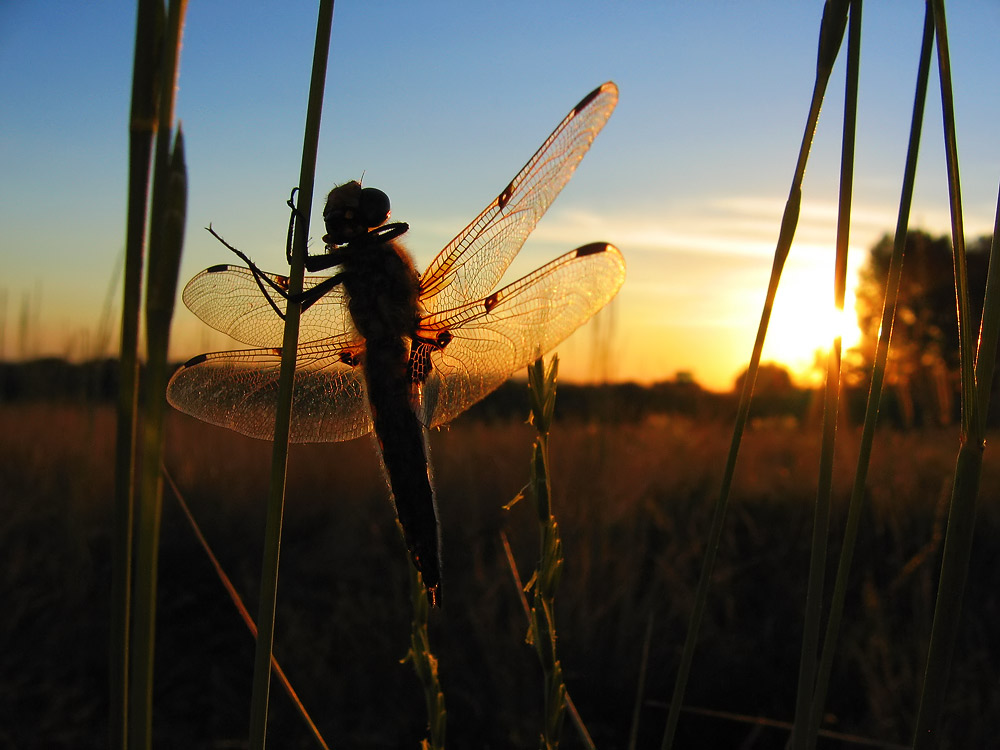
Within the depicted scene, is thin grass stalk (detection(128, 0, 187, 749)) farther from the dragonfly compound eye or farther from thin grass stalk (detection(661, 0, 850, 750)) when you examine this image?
the dragonfly compound eye

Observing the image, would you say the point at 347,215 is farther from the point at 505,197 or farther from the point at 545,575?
the point at 545,575

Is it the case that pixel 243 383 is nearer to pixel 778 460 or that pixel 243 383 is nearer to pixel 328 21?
pixel 328 21

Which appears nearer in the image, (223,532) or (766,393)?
(223,532)

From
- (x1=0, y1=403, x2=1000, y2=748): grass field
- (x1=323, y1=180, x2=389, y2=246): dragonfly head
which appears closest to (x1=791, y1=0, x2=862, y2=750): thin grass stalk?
(x1=323, y1=180, x2=389, y2=246): dragonfly head

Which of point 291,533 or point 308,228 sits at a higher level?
point 308,228

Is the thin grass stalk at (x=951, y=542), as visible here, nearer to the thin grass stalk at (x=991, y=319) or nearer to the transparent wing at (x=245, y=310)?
the thin grass stalk at (x=991, y=319)

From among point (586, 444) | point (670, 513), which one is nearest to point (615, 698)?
point (670, 513)

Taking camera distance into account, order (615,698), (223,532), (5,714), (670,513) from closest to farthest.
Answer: (5,714) < (615,698) < (223,532) < (670,513)
